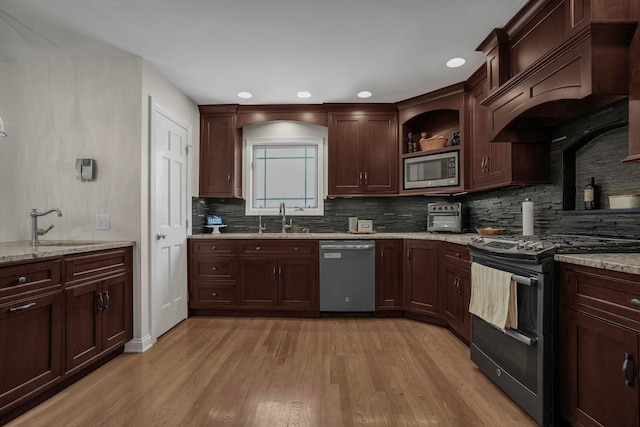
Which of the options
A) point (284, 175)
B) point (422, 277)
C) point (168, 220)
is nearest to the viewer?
point (168, 220)

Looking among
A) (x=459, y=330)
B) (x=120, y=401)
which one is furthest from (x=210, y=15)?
(x=459, y=330)

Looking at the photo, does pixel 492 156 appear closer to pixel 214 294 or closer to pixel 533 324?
pixel 533 324

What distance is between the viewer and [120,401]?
192cm

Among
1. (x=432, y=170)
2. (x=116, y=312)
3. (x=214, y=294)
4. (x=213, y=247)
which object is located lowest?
(x=214, y=294)

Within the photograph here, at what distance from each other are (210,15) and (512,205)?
116 inches

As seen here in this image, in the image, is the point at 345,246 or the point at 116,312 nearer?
the point at 116,312

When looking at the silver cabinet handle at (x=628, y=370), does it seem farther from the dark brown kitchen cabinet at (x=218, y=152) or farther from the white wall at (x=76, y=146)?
the dark brown kitchen cabinet at (x=218, y=152)

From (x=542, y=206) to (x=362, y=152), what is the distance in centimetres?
194

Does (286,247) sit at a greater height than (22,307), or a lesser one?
greater

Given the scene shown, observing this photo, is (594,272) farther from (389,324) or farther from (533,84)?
(389,324)

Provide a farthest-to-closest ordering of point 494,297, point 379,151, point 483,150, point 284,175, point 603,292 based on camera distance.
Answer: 1. point 284,175
2. point 379,151
3. point 483,150
4. point 494,297
5. point 603,292

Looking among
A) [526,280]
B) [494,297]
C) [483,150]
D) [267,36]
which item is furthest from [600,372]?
[267,36]

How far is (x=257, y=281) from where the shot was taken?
11.5 feet

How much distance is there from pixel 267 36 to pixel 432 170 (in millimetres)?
2170
